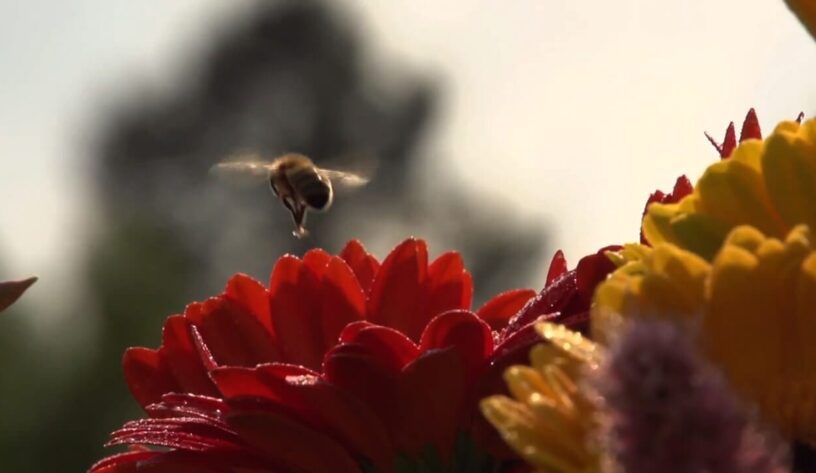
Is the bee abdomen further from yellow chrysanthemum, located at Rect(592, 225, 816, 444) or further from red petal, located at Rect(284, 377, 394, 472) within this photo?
yellow chrysanthemum, located at Rect(592, 225, 816, 444)

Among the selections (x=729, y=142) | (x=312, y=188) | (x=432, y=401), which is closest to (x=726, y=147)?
(x=729, y=142)

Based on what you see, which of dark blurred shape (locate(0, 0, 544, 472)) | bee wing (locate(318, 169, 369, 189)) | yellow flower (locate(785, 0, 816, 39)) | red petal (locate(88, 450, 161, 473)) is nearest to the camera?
yellow flower (locate(785, 0, 816, 39))

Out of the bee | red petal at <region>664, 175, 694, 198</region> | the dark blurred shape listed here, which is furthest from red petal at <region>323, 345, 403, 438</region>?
the dark blurred shape

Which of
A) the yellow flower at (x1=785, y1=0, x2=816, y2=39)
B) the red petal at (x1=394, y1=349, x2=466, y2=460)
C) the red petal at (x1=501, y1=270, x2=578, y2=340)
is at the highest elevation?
the yellow flower at (x1=785, y1=0, x2=816, y2=39)

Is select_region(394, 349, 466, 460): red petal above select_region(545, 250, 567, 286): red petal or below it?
below

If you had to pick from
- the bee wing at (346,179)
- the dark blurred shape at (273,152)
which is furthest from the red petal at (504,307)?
the dark blurred shape at (273,152)

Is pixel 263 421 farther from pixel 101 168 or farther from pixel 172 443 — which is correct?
pixel 101 168

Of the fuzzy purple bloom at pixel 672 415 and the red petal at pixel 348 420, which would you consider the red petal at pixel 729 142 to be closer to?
the red petal at pixel 348 420

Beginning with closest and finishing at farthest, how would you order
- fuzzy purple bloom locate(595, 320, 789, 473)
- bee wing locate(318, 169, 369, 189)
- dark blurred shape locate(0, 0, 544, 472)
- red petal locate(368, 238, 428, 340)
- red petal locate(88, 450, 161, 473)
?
fuzzy purple bloom locate(595, 320, 789, 473)
red petal locate(88, 450, 161, 473)
red petal locate(368, 238, 428, 340)
bee wing locate(318, 169, 369, 189)
dark blurred shape locate(0, 0, 544, 472)
